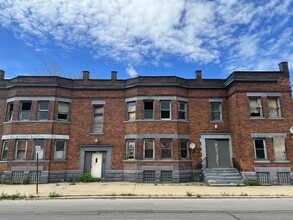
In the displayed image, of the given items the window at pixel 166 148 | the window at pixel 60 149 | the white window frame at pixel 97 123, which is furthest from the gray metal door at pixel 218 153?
the window at pixel 60 149

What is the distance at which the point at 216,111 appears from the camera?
19234 mm

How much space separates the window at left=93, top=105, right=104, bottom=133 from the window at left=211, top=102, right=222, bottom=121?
9316 mm

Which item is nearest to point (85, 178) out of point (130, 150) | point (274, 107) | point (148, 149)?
point (130, 150)

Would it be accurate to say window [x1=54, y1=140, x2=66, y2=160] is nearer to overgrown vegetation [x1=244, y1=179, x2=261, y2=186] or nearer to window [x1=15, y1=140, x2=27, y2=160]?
window [x1=15, y1=140, x2=27, y2=160]

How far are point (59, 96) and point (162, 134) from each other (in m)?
8.92

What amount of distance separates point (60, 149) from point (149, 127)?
7.28m

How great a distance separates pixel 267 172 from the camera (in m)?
16.5

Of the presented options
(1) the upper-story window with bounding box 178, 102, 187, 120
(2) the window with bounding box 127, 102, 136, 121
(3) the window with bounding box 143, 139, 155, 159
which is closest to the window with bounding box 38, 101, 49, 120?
(2) the window with bounding box 127, 102, 136, 121

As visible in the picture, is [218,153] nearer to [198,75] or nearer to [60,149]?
[198,75]

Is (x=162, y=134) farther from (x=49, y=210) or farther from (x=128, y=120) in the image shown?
(x=49, y=210)

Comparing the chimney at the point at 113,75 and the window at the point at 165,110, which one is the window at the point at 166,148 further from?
the chimney at the point at 113,75

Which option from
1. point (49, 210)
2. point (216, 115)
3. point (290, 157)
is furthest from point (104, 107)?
point (290, 157)

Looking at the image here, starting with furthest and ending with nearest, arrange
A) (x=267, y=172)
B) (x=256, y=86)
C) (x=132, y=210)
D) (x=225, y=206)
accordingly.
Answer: (x=256, y=86), (x=267, y=172), (x=225, y=206), (x=132, y=210)

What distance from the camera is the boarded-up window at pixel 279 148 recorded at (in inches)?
663
